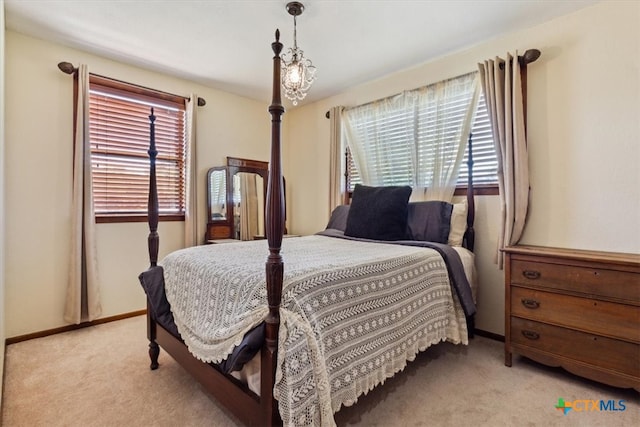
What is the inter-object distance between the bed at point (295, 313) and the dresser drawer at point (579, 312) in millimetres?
320

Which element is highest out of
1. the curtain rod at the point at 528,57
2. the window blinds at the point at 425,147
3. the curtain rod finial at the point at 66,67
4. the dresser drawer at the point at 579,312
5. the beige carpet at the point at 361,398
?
the curtain rod finial at the point at 66,67

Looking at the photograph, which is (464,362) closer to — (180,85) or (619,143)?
(619,143)

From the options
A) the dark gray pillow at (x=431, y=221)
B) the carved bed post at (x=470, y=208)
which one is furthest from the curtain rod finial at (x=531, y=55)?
the dark gray pillow at (x=431, y=221)

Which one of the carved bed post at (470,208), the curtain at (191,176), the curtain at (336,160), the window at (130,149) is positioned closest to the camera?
the carved bed post at (470,208)

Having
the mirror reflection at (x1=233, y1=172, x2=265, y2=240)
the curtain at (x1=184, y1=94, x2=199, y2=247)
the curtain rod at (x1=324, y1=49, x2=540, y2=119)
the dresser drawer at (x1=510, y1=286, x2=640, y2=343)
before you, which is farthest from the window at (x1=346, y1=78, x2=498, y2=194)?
the curtain at (x1=184, y1=94, x2=199, y2=247)

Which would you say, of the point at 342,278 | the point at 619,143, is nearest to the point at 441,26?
the point at 619,143

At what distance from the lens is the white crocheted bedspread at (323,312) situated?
1.18 meters

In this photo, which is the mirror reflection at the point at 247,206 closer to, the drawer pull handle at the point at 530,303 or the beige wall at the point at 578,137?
the beige wall at the point at 578,137

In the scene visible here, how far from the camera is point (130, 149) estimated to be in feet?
9.98

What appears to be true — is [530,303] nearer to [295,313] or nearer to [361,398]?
[361,398]

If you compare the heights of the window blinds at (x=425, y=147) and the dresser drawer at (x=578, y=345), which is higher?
the window blinds at (x=425, y=147)

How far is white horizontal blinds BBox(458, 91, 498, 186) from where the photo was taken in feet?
8.50

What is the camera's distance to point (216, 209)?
3.57m

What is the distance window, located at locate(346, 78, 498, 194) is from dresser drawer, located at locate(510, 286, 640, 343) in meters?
0.93
